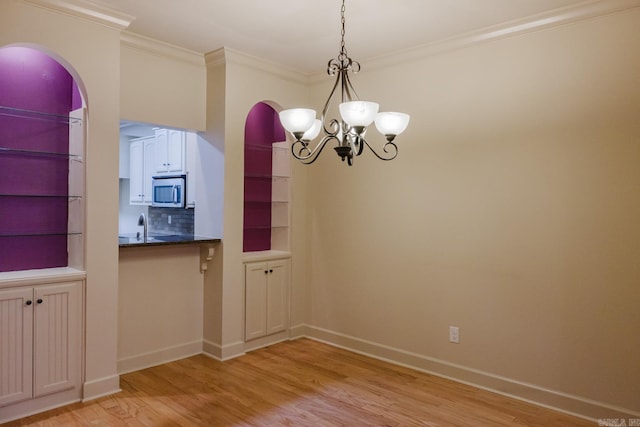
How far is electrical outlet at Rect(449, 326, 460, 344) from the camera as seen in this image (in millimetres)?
3626

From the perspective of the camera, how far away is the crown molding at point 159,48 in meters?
3.59

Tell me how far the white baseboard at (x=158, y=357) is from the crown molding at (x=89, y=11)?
2.60 m

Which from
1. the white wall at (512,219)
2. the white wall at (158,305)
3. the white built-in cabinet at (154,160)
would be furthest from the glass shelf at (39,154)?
the white wall at (512,219)

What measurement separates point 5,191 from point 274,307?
248cm

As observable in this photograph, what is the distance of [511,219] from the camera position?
3.33m

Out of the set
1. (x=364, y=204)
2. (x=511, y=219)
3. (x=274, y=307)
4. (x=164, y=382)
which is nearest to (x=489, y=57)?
(x=511, y=219)

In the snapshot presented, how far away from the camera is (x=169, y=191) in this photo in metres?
4.99

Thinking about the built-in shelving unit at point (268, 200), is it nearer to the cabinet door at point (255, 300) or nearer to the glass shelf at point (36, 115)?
the cabinet door at point (255, 300)

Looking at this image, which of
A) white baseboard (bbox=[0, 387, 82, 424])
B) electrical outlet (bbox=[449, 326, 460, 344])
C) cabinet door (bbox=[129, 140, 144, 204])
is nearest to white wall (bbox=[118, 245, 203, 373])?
white baseboard (bbox=[0, 387, 82, 424])

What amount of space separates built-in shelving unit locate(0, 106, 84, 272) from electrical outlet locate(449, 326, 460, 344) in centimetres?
287

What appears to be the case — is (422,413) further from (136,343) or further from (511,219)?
(136,343)

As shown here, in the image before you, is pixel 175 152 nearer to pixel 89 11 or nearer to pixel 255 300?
pixel 255 300

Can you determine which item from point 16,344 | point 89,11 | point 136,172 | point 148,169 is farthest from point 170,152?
point 16,344

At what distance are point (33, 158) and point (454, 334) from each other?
344 cm
